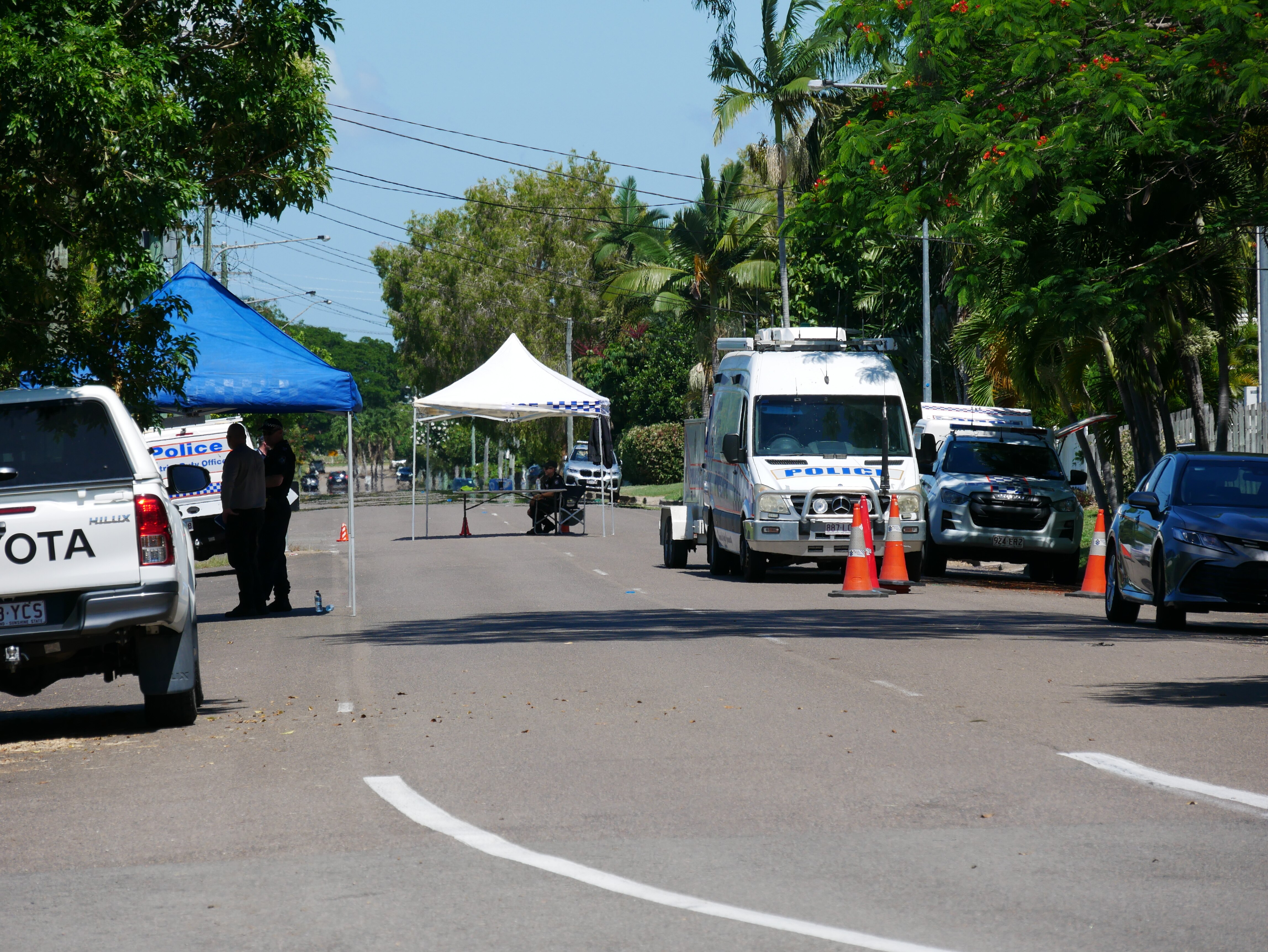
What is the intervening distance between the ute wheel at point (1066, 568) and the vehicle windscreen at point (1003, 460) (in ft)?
4.09

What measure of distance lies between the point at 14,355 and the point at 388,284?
64380 mm

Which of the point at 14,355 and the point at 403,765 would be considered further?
the point at 14,355

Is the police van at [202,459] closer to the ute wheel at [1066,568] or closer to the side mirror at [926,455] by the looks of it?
the side mirror at [926,455]

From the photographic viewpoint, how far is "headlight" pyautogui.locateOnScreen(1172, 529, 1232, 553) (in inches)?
582

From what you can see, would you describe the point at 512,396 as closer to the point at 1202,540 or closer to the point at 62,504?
the point at 1202,540

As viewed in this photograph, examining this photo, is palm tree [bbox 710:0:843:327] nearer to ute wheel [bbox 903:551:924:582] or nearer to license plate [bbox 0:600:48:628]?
ute wheel [bbox 903:551:924:582]

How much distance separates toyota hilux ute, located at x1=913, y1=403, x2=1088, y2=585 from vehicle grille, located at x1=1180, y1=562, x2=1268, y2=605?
7.68m

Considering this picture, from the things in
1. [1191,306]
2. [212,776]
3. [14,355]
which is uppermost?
[1191,306]

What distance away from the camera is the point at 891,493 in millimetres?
21578

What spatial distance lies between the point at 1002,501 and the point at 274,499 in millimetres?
10711

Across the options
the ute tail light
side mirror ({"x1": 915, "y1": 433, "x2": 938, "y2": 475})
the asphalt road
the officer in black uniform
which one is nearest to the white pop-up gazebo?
side mirror ({"x1": 915, "y1": 433, "x2": 938, "y2": 475})

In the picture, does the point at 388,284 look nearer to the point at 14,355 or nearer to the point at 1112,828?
the point at 14,355

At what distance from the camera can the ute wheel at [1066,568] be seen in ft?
78.8

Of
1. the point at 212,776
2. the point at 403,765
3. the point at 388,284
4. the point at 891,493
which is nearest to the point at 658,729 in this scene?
the point at 403,765
